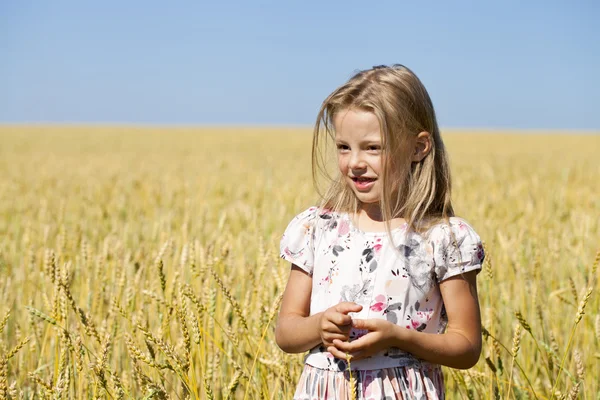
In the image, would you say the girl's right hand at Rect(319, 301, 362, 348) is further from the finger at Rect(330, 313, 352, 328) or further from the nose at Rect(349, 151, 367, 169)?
the nose at Rect(349, 151, 367, 169)

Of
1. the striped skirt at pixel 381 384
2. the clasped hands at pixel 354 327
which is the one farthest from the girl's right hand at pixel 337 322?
the striped skirt at pixel 381 384

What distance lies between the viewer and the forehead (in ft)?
4.57

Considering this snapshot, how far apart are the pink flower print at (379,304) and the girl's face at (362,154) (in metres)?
0.19

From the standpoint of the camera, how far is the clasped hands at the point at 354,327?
1.20 m

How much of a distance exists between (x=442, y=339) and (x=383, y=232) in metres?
0.24

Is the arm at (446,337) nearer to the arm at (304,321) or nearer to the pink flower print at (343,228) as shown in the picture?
the arm at (304,321)

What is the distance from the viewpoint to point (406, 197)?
1445 mm

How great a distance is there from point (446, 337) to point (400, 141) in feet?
1.27

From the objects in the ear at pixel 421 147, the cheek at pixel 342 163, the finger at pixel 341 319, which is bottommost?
the finger at pixel 341 319

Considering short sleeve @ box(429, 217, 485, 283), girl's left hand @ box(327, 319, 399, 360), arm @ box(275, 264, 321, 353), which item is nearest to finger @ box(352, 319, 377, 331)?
girl's left hand @ box(327, 319, 399, 360)

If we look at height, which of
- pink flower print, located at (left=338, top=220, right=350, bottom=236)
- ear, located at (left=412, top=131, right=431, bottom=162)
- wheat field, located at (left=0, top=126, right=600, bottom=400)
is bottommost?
wheat field, located at (left=0, top=126, right=600, bottom=400)

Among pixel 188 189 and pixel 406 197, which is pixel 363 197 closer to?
pixel 406 197

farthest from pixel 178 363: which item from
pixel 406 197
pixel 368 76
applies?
pixel 368 76

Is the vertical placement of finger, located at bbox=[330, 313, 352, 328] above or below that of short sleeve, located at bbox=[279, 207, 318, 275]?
below
